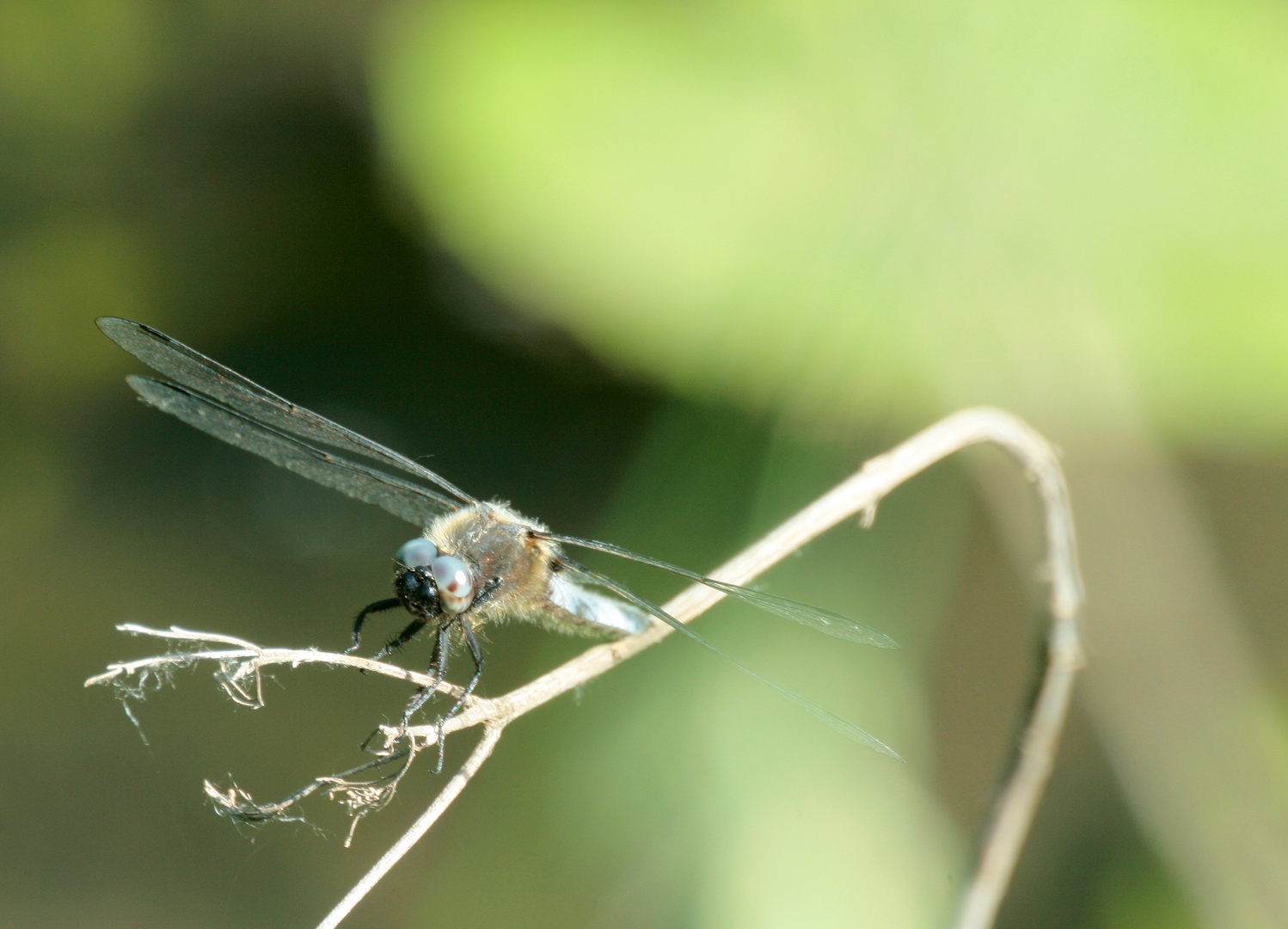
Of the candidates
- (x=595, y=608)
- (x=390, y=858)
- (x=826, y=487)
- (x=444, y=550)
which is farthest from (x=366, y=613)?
(x=826, y=487)

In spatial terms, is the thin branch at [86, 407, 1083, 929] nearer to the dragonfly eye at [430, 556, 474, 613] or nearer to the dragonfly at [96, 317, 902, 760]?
the dragonfly at [96, 317, 902, 760]

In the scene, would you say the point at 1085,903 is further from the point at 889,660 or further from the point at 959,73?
the point at 959,73

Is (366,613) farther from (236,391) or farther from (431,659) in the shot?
(236,391)

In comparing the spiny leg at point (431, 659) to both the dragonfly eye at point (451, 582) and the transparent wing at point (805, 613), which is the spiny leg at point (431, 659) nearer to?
the dragonfly eye at point (451, 582)

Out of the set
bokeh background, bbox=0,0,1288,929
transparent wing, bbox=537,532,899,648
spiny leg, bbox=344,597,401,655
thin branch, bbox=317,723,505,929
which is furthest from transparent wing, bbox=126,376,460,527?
thin branch, bbox=317,723,505,929

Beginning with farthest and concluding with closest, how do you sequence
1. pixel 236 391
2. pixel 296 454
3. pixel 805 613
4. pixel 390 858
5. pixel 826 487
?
pixel 826 487 < pixel 296 454 < pixel 236 391 < pixel 805 613 < pixel 390 858

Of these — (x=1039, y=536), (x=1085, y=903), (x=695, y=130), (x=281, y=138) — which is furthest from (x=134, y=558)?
(x=1085, y=903)

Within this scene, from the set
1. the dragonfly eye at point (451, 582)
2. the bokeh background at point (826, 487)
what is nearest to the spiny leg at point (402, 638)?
the dragonfly eye at point (451, 582)
